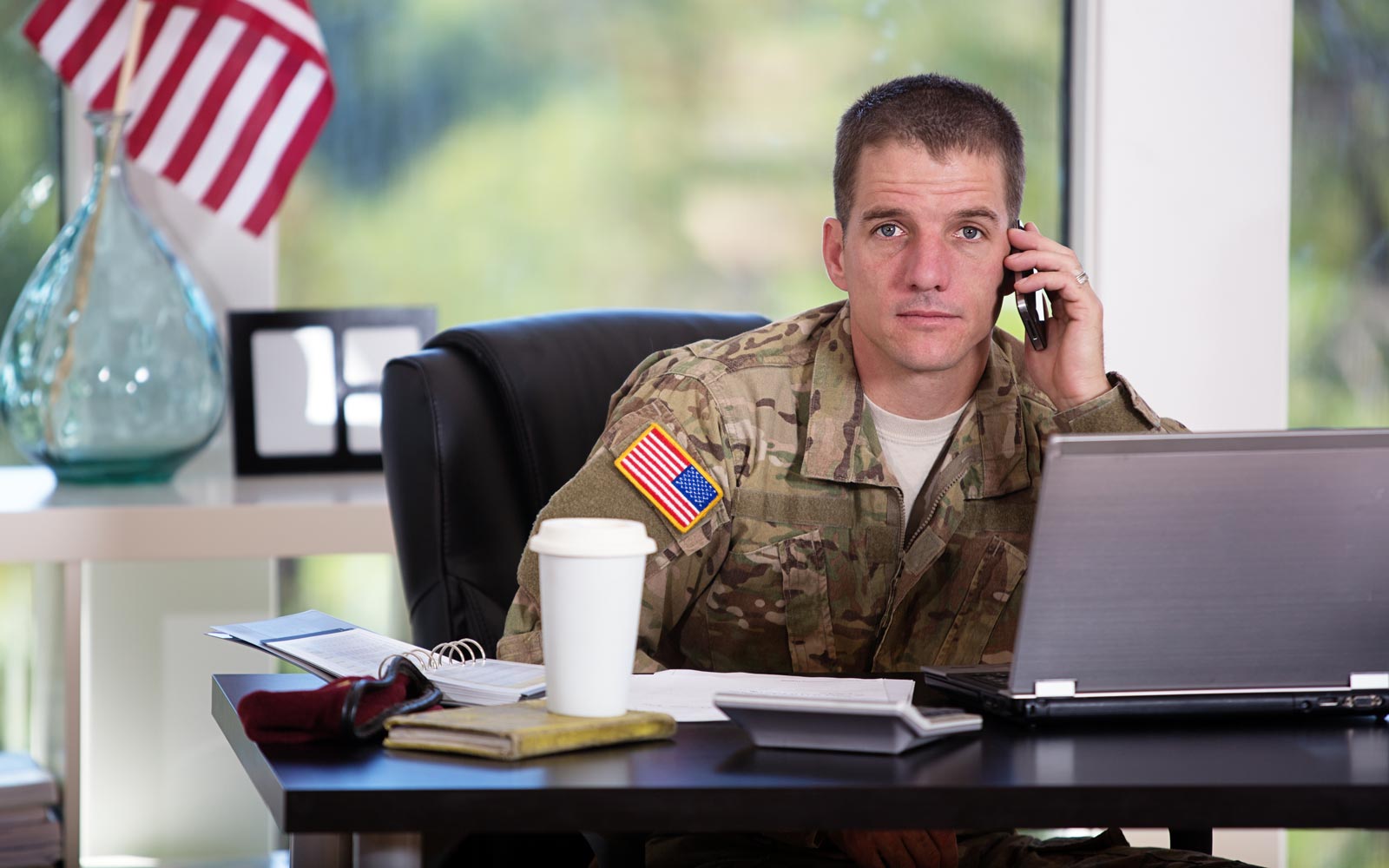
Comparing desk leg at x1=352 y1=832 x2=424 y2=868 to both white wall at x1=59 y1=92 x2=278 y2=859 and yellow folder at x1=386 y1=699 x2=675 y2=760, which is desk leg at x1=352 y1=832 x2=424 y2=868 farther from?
white wall at x1=59 y1=92 x2=278 y2=859

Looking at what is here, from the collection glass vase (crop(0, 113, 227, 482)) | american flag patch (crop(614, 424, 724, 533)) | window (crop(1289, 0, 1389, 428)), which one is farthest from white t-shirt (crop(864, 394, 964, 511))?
window (crop(1289, 0, 1389, 428))

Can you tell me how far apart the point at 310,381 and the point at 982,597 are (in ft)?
4.34

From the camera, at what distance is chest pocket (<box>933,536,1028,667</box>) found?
1693 mm

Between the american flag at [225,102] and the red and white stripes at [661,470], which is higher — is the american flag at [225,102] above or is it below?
above

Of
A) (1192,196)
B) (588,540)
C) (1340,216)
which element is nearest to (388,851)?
(588,540)

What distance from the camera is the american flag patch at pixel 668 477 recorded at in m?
1.56

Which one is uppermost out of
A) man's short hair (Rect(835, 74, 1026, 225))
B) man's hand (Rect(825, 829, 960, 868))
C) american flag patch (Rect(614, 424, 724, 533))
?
man's short hair (Rect(835, 74, 1026, 225))

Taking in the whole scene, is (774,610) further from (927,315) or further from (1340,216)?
(1340,216)

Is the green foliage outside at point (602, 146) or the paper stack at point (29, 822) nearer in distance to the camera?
the paper stack at point (29, 822)

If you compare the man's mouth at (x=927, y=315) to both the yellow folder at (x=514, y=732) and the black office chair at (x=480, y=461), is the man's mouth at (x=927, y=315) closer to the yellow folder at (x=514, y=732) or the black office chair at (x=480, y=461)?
the black office chair at (x=480, y=461)

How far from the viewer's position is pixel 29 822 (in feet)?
7.01

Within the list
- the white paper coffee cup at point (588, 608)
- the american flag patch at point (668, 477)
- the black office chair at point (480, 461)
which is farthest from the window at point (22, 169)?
the white paper coffee cup at point (588, 608)

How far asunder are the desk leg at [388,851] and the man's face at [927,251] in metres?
0.87

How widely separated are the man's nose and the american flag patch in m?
0.30
